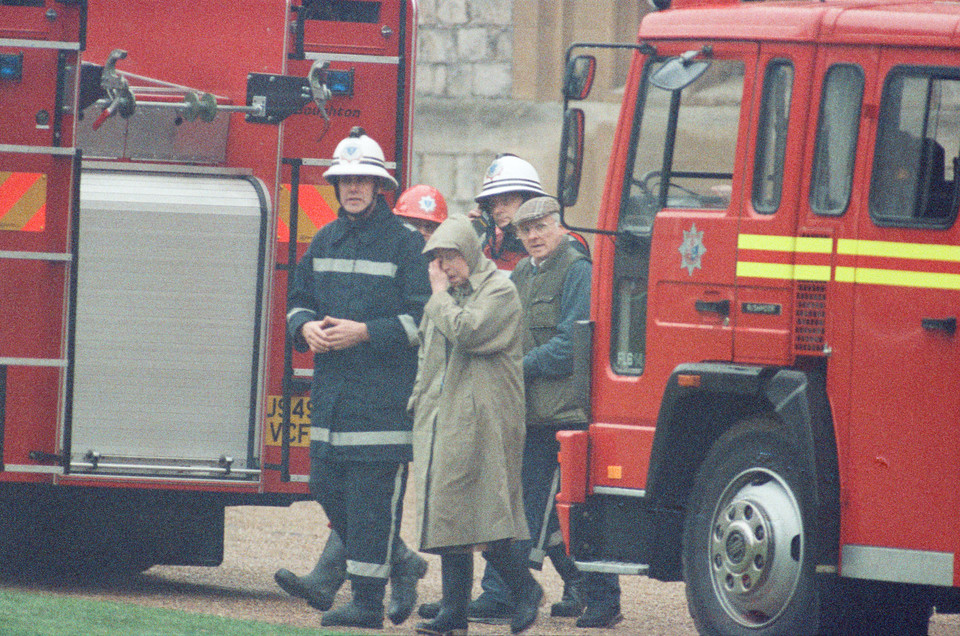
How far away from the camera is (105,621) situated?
7.03m

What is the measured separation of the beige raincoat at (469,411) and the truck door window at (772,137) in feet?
3.82

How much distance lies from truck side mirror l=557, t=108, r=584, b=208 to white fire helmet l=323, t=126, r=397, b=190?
2.99 ft

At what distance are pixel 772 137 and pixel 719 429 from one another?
1.10 metres

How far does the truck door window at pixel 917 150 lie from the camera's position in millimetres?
6109

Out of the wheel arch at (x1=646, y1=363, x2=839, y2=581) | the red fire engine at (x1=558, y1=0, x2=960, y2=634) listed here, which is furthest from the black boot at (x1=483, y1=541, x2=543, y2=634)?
the wheel arch at (x1=646, y1=363, x2=839, y2=581)

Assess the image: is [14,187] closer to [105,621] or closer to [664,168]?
[105,621]

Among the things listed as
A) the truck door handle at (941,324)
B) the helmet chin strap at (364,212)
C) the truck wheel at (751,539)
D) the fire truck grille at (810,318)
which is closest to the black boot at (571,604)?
the truck wheel at (751,539)

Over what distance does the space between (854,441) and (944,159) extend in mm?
977

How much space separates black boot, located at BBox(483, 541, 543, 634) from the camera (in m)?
7.26

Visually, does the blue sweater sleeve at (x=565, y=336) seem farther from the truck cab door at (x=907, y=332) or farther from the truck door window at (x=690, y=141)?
the truck cab door at (x=907, y=332)

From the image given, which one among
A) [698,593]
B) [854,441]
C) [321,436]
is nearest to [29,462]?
[321,436]

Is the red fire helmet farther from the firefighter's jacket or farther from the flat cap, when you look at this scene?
the firefighter's jacket

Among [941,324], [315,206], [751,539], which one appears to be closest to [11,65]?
[315,206]

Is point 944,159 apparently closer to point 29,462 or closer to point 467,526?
point 467,526
